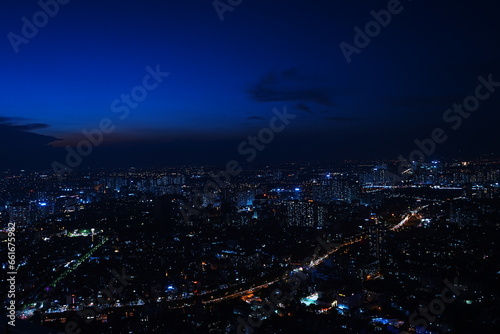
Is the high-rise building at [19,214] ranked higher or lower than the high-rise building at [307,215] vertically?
higher

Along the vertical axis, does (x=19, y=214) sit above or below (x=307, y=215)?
above

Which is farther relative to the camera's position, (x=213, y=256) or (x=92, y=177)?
(x=92, y=177)

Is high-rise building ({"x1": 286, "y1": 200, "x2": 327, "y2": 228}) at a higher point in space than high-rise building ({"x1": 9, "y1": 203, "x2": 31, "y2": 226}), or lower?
lower

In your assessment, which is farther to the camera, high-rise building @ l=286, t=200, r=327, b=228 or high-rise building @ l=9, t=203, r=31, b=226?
high-rise building @ l=286, t=200, r=327, b=228

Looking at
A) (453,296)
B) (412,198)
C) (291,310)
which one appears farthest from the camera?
(412,198)

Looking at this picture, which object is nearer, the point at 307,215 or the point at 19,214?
the point at 19,214

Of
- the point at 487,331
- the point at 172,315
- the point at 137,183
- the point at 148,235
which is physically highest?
the point at 137,183

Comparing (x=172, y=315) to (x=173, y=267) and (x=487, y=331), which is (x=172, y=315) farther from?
(x=487, y=331)

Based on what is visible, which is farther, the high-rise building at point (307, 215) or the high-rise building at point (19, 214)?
the high-rise building at point (307, 215)

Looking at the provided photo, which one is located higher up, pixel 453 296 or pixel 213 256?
pixel 213 256

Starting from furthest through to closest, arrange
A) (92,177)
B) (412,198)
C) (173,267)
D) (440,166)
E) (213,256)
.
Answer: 1. (440,166)
2. (92,177)
3. (412,198)
4. (213,256)
5. (173,267)

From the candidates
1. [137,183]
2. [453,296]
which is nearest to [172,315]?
[453,296]
